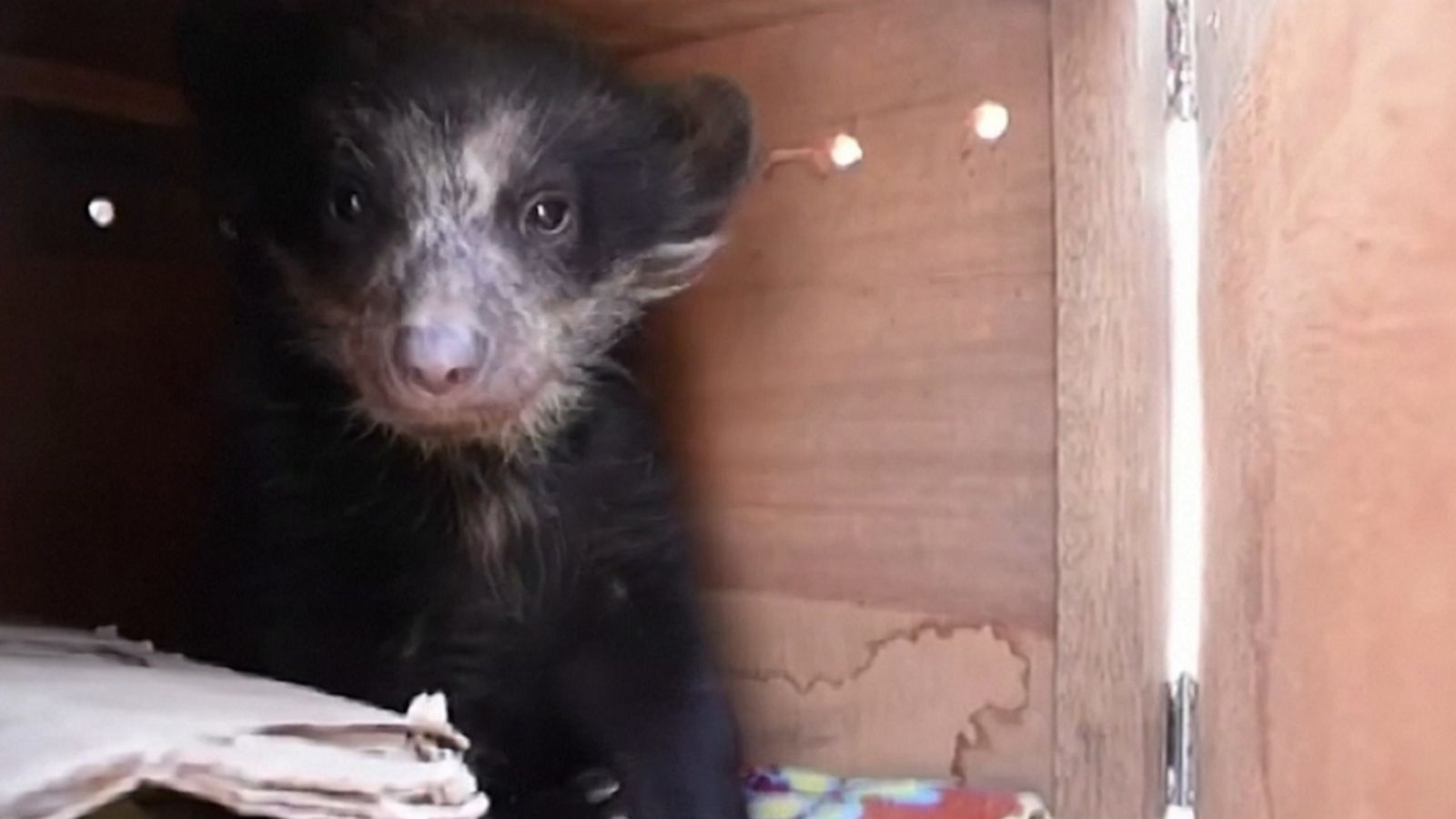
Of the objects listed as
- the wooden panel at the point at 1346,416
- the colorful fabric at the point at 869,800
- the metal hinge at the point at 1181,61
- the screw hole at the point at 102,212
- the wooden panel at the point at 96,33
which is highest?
the wooden panel at the point at 96,33

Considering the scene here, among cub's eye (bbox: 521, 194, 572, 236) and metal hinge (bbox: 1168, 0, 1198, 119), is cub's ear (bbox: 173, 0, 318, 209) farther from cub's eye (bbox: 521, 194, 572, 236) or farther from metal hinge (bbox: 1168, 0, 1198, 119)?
metal hinge (bbox: 1168, 0, 1198, 119)

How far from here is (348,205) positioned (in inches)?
57.5

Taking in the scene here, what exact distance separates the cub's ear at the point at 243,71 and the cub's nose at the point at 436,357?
0.34 meters

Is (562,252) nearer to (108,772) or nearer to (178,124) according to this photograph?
(178,124)

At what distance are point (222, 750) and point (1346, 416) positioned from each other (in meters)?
0.53

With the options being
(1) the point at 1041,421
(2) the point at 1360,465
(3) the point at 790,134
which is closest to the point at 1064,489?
(1) the point at 1041,421

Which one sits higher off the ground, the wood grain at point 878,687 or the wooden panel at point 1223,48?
the wooden panel at point 1223,48

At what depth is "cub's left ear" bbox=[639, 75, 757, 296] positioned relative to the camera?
1531 millimetres

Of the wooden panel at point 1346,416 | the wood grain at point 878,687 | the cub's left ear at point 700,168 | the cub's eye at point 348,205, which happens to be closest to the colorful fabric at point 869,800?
the wood grain at point 878,687

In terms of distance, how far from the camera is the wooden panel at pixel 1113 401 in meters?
1.31

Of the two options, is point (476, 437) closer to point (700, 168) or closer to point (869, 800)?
point (700, 168)

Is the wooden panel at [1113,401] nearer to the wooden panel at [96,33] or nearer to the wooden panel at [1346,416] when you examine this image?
the wooden panel at [1346,416]

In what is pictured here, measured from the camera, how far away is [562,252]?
1509mm

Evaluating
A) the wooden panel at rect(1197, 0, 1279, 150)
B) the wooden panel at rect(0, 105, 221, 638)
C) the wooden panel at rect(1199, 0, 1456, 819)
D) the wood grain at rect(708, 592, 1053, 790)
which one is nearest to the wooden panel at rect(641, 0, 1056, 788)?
the wood grain at rect(708, 592, 1053, 790)
